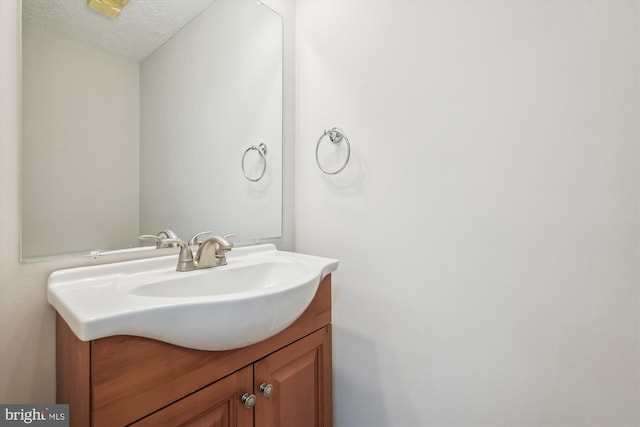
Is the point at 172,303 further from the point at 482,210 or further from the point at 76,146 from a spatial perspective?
the point at 482,210

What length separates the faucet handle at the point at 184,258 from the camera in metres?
0.84

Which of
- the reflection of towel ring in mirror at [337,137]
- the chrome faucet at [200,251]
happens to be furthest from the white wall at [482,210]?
the chrome faucet at [200,251]

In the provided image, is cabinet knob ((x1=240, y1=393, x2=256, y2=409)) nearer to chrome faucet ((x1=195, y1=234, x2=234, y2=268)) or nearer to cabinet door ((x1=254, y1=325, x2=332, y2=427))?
cabinet door ((x1=254, y1=325, x2=332, y2=427))

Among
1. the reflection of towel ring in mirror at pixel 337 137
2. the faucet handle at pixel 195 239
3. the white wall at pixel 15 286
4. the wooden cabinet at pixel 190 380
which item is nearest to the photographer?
the wooden cabinet at pixel 190 380

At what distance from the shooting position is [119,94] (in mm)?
833

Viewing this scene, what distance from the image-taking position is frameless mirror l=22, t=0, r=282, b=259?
0.71 m

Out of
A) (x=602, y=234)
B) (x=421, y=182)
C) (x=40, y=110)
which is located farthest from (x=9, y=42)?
(x=602, y=234)

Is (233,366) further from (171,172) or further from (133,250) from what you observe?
(171,172)

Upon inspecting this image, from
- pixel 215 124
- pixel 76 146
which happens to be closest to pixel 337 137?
pixel 215 124

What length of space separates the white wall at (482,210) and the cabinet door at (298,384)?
0.22 metres

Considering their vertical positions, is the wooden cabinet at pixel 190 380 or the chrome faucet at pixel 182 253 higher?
the chrome faucet at pixel 182 253

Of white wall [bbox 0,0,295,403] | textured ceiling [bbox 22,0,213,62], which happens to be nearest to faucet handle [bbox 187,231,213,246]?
white wall [bbox 0,0,295,403]

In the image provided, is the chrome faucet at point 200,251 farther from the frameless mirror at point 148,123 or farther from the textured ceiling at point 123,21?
the textured ceiling at point 123,21

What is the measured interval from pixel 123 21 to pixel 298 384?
1209mm
